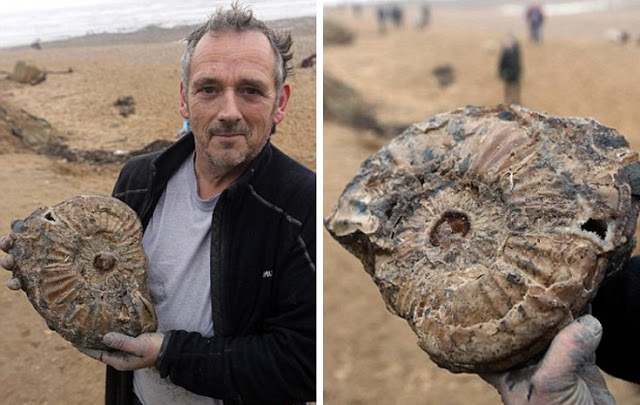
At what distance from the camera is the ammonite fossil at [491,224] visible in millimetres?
1263

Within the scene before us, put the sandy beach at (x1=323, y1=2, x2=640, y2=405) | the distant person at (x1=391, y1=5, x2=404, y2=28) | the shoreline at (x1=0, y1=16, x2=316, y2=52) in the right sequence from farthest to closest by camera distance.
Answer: the distant person at (x1=391, y1=5, x2=404, y2=28) → the sandy beach at (x1=323, y1=2, x2=640, y2=405) → the shoreline at (x1=0, y1=16, x2=316, y2=52)

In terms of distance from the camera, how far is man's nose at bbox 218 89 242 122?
1585 millimetres

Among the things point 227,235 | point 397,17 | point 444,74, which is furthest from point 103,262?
point 397,17

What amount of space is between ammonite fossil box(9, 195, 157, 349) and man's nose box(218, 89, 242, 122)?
29 centimetres

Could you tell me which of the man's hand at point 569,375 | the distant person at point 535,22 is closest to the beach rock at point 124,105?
the man's hand at point 569,375

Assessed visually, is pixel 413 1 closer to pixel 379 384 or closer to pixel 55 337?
pixel 379 384

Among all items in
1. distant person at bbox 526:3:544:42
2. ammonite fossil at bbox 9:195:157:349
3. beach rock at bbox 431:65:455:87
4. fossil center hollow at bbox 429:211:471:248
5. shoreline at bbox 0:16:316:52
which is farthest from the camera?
distant person at bbox 526:3:544:42

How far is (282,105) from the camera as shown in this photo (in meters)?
1.69

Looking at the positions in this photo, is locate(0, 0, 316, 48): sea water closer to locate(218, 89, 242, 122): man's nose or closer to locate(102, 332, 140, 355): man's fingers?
locate(218, 89, 242, 122): man's nose

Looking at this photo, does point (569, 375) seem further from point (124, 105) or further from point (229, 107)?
point (124, 105)

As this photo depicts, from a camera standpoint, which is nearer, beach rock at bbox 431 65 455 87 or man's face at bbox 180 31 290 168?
man's face at bbox 180 31 290 168

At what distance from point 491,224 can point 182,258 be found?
2.22ft

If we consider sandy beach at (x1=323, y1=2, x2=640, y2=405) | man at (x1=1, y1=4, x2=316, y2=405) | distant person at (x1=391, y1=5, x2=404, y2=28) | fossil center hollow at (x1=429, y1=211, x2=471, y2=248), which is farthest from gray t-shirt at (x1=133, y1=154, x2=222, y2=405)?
distant person at (x1=391, y1=5, x2=404, y2=28)

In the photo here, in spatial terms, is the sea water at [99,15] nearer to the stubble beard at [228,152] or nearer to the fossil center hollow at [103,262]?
the stubble beard at [228,152]
